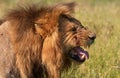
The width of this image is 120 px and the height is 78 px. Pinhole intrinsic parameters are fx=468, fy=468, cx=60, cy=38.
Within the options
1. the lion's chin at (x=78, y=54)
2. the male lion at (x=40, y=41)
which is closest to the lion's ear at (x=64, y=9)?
the male lion at (x=40, y=41)

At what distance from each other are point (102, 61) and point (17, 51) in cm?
194

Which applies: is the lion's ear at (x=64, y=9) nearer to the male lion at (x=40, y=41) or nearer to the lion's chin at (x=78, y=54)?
the male lion at (x=40, y=41)

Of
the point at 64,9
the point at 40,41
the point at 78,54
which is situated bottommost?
the point at 78,54

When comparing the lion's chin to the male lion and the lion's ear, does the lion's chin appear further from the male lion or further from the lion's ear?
the lion's ear

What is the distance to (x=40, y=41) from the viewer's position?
4777 mm

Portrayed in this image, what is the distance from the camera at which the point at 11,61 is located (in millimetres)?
4734

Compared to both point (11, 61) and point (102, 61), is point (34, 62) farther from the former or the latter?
point (102, 61)

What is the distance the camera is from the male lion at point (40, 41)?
15.5 ft

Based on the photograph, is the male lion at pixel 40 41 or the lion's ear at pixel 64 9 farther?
the lion's ear at pixel 64 9

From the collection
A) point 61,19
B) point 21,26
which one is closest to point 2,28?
point 21,26

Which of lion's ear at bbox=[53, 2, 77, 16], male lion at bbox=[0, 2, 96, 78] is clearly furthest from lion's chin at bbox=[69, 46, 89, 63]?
lion's ear at bbox=[53, 2, 77, 16]

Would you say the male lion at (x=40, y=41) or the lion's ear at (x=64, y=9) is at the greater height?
the lion's ear at (x=64, y=9)

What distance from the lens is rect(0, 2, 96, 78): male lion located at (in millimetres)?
4738

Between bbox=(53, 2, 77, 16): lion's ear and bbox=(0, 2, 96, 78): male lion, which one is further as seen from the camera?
bbox=(53, 2, 77, 16): lion's ear
